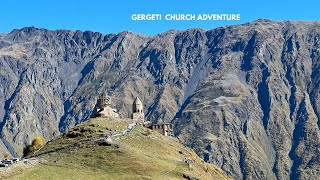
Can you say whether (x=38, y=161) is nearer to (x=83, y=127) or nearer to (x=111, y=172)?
(x=111, y=172)

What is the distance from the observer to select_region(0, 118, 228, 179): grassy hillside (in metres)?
144

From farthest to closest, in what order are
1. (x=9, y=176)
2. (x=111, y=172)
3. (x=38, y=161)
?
(x=38, y=161)
(x=111, y=172)
(x=9, y=176)

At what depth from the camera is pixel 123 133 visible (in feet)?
632

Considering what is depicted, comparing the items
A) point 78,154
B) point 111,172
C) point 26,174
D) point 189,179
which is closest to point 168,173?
point 189,179

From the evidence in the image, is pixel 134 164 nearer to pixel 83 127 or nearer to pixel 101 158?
pixel 101 158

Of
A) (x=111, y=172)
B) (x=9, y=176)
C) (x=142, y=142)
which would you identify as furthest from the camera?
(x=142, y=142)

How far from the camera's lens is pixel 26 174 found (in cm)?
13788

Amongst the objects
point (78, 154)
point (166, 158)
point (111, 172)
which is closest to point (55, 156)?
point (78, 154)

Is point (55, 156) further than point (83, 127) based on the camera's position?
No

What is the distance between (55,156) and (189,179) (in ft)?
138

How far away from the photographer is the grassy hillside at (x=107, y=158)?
5684 inches

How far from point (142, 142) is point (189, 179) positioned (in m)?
35.3

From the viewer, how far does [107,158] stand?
157875 millimetres

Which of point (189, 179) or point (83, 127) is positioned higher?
point (83, 127)
